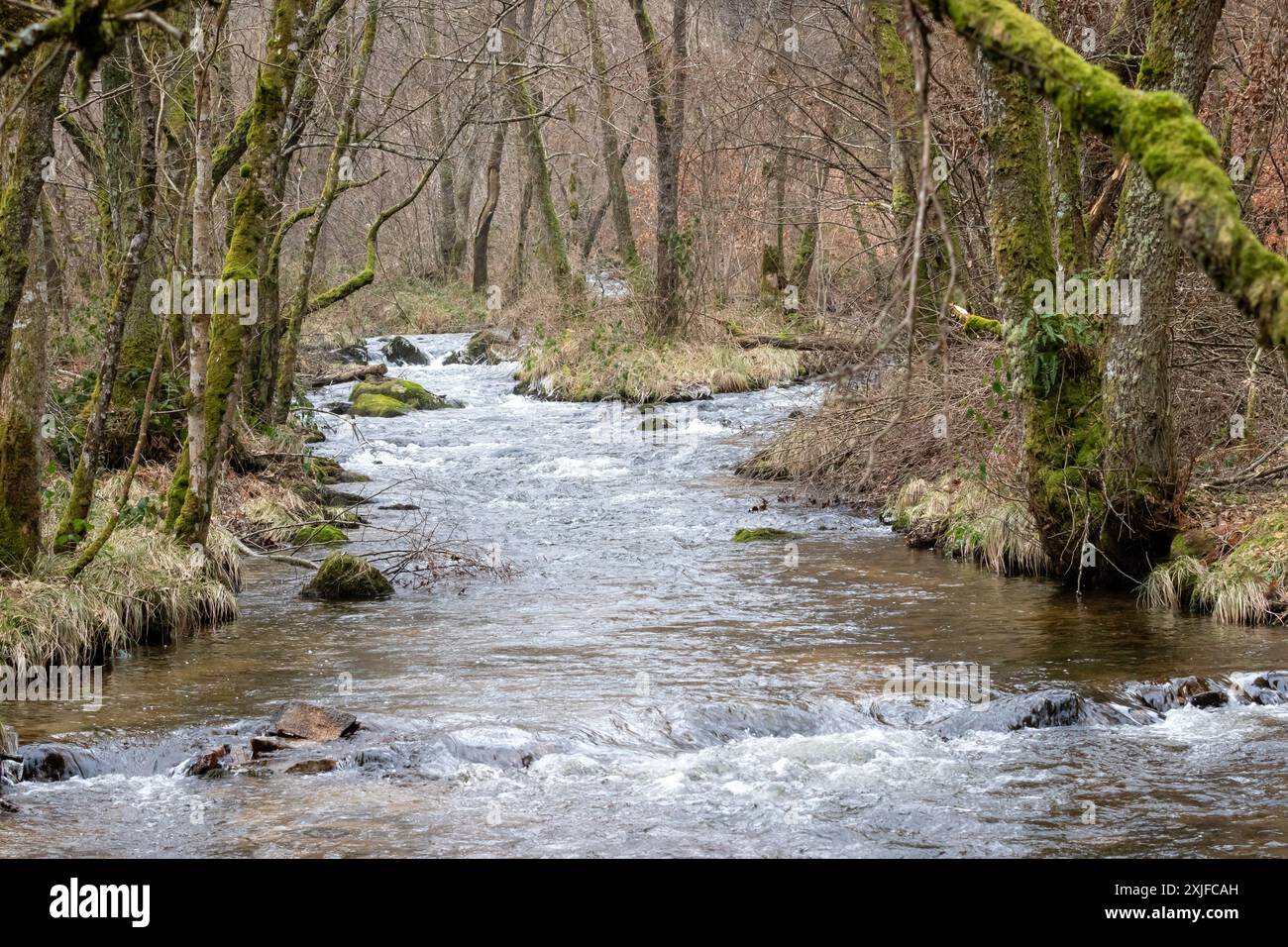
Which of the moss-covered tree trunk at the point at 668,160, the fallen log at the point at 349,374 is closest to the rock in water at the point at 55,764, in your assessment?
the fallen log at the point at 349,374

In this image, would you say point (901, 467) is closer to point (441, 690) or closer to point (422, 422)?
point (441, 690)

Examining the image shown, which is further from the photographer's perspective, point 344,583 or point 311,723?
point 344,583

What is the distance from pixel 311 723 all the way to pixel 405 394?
1672 centimetres

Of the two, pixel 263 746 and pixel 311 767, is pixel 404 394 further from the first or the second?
pixel 311 767

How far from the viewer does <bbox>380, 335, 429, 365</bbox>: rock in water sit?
96.9 ft

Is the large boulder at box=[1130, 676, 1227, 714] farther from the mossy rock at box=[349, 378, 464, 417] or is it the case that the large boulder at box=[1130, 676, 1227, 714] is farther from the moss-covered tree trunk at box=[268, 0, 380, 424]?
the mossy rock at box=[349, 378, 464, 417]

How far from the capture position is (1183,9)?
962 centimetres

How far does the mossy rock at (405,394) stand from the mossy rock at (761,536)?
36.4 feet

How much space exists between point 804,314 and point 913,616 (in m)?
16.5

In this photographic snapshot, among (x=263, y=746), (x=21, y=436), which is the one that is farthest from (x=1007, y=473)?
(x=21, y=436)

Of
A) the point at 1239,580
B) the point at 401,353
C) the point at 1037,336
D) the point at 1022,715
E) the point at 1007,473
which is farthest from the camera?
the point at 401,353

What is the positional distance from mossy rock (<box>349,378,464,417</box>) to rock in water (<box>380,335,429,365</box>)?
4.91 m

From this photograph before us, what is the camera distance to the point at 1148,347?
34.1 ft

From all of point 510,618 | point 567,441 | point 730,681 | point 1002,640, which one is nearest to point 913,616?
point 1002,640
